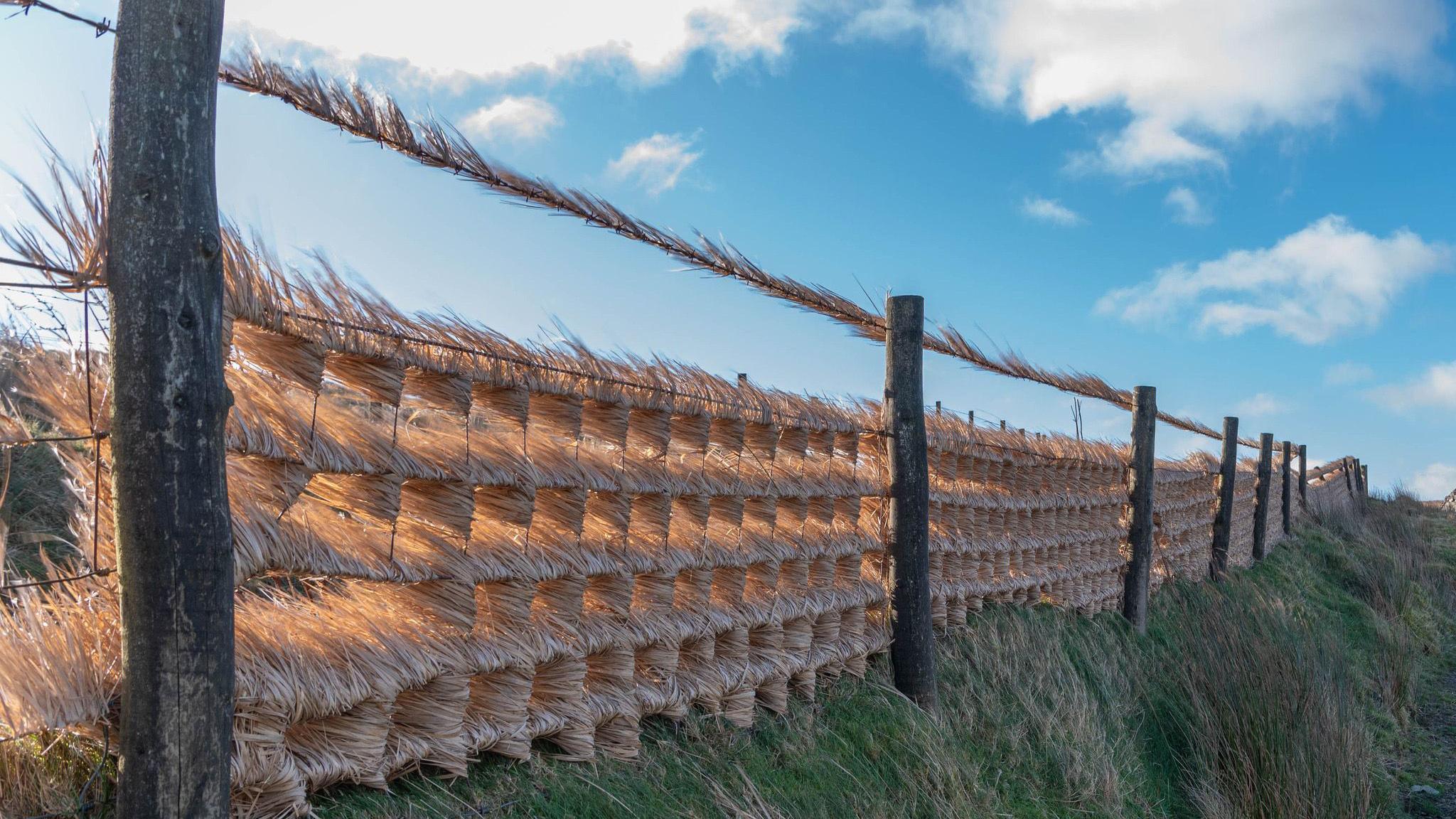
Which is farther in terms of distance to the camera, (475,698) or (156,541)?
(475,698)

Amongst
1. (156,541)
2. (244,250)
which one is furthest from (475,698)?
(244,250)

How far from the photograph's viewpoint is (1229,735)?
16.2ft

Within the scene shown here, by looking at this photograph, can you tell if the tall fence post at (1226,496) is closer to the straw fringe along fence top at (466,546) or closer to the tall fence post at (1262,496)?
the tall fence post at (1262,496)

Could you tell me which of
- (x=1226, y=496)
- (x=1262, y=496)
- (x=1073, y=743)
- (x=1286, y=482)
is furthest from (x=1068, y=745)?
(x=1286, y=482)

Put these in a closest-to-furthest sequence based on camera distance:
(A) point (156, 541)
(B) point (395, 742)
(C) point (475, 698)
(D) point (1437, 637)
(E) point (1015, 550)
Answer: (A) point (156, 541), (B) point (395, 742), (C) point (475, 698), (E) point (1015, 550), (D) point (1437, 637)

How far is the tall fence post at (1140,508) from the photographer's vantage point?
23.6 ft

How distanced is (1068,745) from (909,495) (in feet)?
4.51

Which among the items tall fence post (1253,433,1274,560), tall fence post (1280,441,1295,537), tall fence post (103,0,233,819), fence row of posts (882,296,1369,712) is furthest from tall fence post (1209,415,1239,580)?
tall fence post (103,0,233,819)

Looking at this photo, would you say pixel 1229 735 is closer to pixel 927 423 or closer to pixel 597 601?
pixel 927 423

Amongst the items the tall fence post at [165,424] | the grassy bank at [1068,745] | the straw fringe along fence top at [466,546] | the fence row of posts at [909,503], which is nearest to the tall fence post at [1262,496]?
the grassy bank at [1068,745]

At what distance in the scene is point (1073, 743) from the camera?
4406 millimetres

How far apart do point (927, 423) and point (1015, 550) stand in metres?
1.35

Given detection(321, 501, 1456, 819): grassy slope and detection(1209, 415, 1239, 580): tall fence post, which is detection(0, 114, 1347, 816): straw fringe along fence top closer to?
detection(321, 501, 1456, 819): grassy slope

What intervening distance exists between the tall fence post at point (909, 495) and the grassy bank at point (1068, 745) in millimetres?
197
